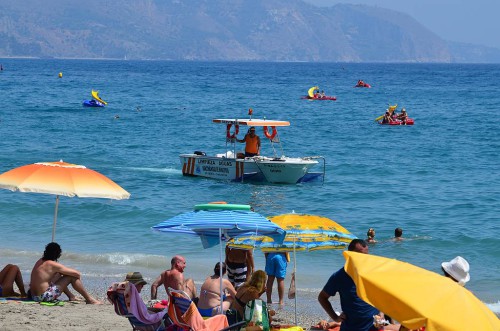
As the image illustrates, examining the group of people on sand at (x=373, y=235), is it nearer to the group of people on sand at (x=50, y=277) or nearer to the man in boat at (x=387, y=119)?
the group of people on sand at (x=50, y=277)

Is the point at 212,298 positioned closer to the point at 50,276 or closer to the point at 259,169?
the point at 50,276

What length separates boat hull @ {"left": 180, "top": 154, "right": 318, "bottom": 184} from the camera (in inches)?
944

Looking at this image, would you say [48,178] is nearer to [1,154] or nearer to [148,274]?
[148,274]

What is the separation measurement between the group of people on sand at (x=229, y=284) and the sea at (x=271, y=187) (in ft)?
6.77

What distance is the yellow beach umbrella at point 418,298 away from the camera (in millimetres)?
6641

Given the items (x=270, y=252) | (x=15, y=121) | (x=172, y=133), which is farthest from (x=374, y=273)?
(x=15, y=121)

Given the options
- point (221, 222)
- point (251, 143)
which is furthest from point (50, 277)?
point (251, 143)

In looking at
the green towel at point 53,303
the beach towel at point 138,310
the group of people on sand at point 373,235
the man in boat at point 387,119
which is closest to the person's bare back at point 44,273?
the green towel at point 53,303

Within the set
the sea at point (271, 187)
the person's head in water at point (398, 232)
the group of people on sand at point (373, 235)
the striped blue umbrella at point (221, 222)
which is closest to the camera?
the striped blue umbrella at point (221, 222)

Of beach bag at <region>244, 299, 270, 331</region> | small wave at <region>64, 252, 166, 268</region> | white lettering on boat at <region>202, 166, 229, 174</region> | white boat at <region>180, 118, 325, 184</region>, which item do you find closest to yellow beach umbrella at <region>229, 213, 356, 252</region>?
beach bag at <region>244, 299, 270, 331</region>

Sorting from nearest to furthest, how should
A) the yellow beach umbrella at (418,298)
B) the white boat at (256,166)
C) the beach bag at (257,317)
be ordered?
the yellow beach umbrella at (418,298) → the beach bag at (257,317) → the white boat at (256,166)

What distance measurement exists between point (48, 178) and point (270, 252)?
3034mm

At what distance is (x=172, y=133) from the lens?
4156cm

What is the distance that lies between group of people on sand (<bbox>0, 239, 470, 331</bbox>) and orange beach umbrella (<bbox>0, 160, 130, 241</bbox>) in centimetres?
84
